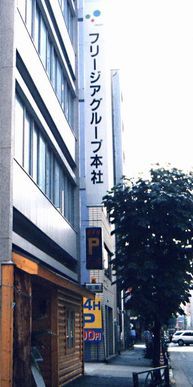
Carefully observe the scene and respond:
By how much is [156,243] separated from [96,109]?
667 cm

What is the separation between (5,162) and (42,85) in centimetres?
512

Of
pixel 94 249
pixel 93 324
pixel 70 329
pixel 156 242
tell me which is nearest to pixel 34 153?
pixel 156 242

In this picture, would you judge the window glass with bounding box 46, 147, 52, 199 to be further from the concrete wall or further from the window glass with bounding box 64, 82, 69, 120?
the concrete wall

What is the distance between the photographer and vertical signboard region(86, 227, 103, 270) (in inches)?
861

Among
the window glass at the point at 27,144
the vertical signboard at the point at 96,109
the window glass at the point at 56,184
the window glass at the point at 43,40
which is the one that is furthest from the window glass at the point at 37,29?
the vertical signboard at the point at 96,109

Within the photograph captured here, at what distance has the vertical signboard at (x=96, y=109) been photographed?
2089 cm

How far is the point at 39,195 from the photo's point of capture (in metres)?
14.8

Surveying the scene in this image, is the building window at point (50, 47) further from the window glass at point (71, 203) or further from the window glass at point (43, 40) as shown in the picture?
the window glass at point (71, 203)

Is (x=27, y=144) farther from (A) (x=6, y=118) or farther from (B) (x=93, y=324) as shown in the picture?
(B) (x=93, y=324)

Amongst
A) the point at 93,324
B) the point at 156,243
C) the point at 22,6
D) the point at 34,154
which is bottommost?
the point at 93,324

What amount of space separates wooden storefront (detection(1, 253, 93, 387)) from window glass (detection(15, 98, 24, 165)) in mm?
2697

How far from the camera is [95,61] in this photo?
21875mm

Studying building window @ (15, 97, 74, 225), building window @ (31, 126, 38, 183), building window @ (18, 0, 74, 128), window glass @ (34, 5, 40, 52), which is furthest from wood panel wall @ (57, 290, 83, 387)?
window glass @ (34, 5, 40, 52)

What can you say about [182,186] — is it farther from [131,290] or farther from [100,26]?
[100,26]
